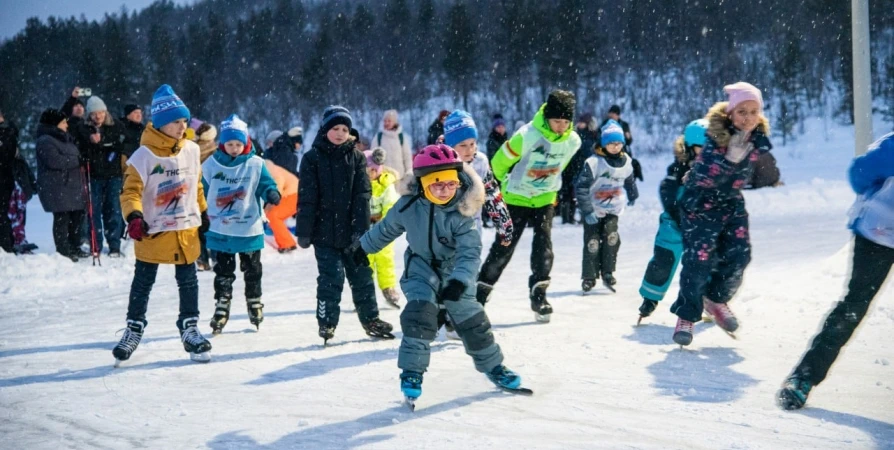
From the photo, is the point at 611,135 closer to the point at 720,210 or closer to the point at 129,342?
the point at 720,210

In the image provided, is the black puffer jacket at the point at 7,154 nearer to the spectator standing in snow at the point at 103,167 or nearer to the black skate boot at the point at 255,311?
the spectator standing in snow at the point at 103,167

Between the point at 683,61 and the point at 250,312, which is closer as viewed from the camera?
the point at 250,312

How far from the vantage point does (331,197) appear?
6.23 m

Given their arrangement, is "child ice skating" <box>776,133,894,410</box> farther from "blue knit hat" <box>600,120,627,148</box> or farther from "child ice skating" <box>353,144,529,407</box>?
"blue knit hat" <box>600,120,627,148</box>

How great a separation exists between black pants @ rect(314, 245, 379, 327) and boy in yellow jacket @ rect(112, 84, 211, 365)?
870mm

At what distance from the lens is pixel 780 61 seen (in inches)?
1655

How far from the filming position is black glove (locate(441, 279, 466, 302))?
A: 441 cm

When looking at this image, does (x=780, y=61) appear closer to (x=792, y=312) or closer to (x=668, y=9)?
(x=668, y=9)

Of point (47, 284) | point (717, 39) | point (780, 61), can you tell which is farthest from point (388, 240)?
point (717, 39)

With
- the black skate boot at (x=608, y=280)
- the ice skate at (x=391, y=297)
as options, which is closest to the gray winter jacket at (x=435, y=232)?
the ice skate at (x=391, y=297)

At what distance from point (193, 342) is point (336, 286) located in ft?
3.52

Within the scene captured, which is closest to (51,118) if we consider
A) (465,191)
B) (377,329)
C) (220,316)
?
(220,316)

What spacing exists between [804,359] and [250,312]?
172 inches

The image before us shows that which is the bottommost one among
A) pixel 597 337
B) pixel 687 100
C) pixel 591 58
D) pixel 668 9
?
pixel 597 337
